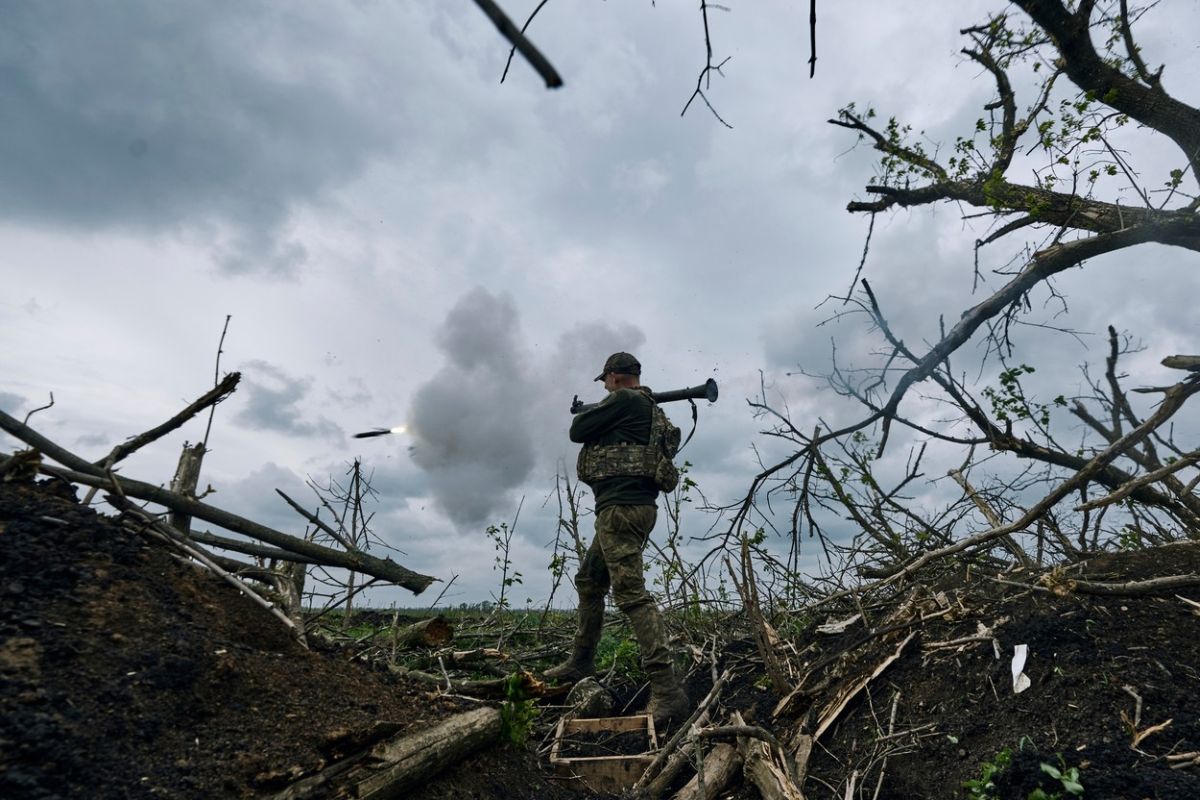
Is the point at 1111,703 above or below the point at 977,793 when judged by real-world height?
above

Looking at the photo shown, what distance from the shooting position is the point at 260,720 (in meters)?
2.97

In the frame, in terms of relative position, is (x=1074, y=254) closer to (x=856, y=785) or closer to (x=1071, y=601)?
(x=1071, y=601)

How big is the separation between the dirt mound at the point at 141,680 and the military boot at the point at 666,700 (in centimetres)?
220

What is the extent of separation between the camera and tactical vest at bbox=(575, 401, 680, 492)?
631cm

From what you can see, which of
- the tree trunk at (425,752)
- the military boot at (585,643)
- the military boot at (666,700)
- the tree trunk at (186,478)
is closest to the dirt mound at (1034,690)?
the military boot at (666,700)

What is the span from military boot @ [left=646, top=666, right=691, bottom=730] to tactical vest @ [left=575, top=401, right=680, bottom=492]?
59.8 inches

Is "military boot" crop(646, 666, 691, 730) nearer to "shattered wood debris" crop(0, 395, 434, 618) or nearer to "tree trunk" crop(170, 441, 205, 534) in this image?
"shattered wood debris" crop(0, 395, 434, 618)

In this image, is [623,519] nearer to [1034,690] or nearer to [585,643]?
[585,643]

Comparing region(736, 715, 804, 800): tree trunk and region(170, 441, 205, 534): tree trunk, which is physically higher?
region(170, 441, 205, 534): tree trunk

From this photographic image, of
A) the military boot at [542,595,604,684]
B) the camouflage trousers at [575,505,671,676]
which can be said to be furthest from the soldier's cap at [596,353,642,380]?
the military boot at [542,595,604,684]

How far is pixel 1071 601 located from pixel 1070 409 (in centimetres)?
340

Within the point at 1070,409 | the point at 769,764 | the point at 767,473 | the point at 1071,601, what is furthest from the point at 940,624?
the point at 1070,409

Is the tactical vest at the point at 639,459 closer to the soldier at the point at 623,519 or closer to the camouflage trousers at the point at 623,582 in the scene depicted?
the soldier at the point at 623,519

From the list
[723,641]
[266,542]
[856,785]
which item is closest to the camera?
[856,785]
